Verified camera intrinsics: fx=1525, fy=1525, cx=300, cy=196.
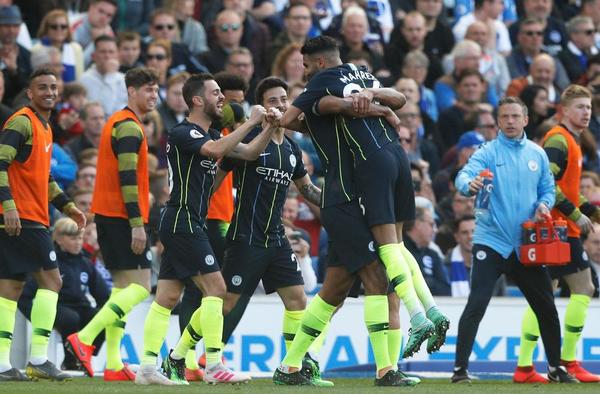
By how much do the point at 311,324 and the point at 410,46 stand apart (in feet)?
34.8

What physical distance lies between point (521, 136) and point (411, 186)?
7.23 ft

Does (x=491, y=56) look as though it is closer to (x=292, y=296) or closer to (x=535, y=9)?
(x=535, y=9)

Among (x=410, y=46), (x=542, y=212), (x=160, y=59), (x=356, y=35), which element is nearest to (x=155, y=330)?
(x=542, y=212)

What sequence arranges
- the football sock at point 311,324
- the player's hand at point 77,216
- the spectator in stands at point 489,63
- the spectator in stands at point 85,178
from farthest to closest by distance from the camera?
1. the spectator in stands at point 489,63
2. the spectator in stands at point 85,178
3. the player's hand at point 77,216
4. the football sock at point 311,324

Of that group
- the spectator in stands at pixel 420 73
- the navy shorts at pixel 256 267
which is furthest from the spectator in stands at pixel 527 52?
the navy shorts at pixel 256 267

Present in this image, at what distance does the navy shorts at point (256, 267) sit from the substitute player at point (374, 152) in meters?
1.42

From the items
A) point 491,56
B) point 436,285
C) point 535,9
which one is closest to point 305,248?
point 436,285

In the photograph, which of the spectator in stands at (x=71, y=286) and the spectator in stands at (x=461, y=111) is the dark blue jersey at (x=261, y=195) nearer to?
the spectator in stands at (x=71, y=286)

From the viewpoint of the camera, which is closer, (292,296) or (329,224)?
(329,224)

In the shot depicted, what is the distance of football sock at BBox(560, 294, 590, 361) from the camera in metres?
13.5

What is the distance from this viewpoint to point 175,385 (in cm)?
1170

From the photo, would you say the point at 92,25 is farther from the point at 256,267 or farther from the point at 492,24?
the point at 256,267

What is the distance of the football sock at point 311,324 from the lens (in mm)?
11508

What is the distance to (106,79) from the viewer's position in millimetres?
18531
